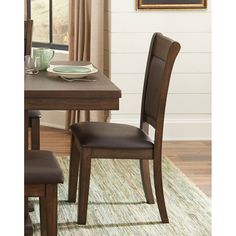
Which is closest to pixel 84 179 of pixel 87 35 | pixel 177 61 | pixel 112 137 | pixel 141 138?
pixel 112 137

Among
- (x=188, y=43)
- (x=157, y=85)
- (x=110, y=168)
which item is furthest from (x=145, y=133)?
(x=188, y=43)

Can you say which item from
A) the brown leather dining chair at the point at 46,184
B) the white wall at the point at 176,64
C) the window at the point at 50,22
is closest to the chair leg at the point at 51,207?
the brown leather dining chair at the point at 46,184

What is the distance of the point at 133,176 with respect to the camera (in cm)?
425

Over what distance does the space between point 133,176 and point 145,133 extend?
0.94 metres

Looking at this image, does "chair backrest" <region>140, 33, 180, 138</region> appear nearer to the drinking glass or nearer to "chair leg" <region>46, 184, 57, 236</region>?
the drinking glass

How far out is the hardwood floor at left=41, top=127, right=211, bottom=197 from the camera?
432 cm

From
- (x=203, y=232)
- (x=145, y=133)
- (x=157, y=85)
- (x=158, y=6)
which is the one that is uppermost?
(x=158, y=6)

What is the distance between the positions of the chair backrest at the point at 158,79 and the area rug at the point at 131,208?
0.48 metres

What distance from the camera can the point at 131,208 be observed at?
358cm

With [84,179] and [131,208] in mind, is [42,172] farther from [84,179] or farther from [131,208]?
[131,208]

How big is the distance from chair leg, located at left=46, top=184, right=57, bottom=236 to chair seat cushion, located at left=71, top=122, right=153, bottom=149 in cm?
75

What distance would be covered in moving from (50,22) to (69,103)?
348cm

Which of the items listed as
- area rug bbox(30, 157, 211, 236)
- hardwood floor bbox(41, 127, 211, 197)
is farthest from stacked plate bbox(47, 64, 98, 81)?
hardwood floor bbox(41, 127, 211, 197)
